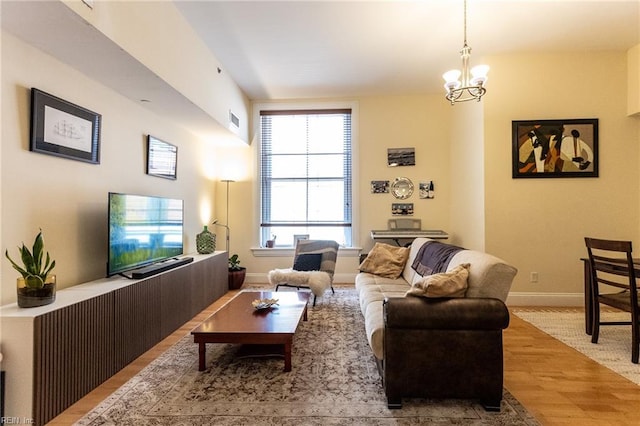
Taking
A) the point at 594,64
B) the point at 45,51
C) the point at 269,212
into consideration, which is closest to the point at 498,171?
the point at 594,64

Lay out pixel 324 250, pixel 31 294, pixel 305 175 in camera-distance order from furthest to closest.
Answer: pixel 305 175 < pixel 324 250 < pixel 31 294

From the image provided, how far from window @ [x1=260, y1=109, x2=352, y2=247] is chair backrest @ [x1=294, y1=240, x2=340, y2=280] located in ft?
2.83

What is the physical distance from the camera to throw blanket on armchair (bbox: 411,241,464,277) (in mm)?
2861

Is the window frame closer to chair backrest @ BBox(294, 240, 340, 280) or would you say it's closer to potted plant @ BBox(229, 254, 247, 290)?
potted plant @ BBox(229, 254, 247, 290)

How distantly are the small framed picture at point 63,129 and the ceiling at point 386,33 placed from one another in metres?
1.34

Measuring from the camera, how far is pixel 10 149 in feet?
6.69

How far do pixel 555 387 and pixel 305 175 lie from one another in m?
4.22

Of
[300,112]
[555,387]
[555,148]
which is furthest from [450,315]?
[300,112]

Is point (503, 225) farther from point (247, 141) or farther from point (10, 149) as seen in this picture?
point (10, 149)

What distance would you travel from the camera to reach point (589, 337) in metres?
3.06

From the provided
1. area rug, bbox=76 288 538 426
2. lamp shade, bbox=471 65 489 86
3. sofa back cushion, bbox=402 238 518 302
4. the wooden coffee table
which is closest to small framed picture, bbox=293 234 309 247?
the wooden coffee table

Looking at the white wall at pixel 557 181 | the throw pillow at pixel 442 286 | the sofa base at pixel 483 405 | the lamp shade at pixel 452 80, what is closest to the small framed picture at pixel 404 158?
the white wall at pixel 557 181

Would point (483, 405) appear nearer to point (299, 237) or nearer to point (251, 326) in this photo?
point (251, 326)

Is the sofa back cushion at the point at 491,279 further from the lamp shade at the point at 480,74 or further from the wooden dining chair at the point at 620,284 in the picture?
the lamp shade at the point at 480,74
